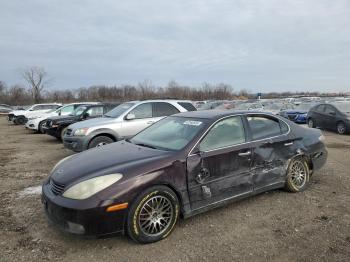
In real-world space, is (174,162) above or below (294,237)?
above

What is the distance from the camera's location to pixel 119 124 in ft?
27.9

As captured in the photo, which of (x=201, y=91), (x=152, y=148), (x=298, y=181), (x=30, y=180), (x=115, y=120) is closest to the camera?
(x=152, y=148)

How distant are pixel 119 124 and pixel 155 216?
516cm

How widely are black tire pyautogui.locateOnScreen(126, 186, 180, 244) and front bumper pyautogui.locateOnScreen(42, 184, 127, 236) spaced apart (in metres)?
0.14

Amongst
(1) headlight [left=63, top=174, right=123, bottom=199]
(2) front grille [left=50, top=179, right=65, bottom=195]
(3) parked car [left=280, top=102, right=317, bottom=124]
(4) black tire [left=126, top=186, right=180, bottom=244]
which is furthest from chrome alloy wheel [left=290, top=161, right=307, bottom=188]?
(3) parked car [left=280, top=102, right=317, bottom=124]

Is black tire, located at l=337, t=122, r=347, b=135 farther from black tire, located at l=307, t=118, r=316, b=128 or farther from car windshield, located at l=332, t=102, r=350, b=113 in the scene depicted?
black tire, located at l=307, t=118, r=316, b=128

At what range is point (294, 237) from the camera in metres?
3.74

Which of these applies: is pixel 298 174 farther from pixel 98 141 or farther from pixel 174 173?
pixel 98 141

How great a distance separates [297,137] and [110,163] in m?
3.36

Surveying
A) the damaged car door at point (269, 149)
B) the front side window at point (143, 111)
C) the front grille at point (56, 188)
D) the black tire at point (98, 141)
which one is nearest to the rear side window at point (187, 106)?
the front side window at point (143, 111)

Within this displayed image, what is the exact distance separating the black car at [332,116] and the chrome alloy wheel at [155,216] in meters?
12.7

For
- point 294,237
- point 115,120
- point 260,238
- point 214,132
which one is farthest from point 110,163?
point 115,120

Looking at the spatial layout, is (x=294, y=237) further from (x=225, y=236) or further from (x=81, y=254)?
(x=81, y=254)

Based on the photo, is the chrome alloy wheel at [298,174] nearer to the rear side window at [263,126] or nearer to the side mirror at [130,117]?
the rear side window at [263,126]
